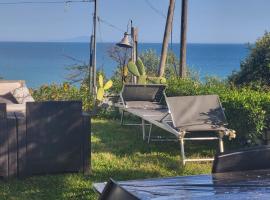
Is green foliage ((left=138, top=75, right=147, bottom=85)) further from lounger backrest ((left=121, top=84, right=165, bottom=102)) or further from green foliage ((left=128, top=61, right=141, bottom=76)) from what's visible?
lounger backrest ((left=121, top=84, right=165, bottom=102))

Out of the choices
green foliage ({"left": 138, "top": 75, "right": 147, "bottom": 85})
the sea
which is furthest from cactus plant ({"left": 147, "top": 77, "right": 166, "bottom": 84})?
the sea

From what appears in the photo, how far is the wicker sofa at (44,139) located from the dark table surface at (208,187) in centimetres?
258

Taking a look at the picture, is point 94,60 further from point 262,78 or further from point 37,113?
point 37,113

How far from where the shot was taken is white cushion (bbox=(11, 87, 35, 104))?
897 cm

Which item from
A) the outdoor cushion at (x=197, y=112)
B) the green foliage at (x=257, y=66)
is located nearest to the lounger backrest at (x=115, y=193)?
the outdoor cushion at (x=197, y=112)

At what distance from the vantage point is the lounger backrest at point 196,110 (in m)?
6.05

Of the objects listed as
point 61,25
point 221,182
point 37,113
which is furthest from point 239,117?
point 61,25

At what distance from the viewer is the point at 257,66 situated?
883cm

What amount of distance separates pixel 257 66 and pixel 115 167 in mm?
4161

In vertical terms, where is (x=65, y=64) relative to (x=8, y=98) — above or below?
above

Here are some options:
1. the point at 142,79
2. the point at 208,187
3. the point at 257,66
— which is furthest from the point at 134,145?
the point at 208,187

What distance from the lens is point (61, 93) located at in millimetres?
9523

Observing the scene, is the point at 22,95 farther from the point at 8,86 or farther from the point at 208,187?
the point at 208,187

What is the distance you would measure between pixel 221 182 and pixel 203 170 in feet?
9.99
